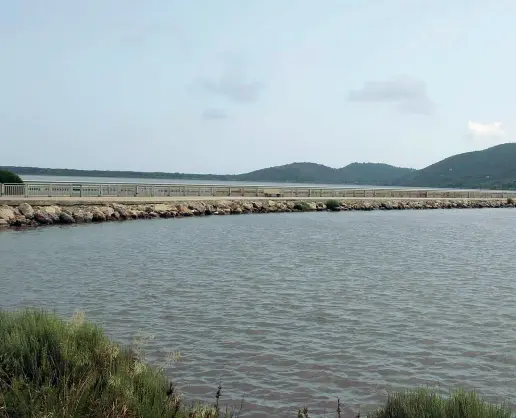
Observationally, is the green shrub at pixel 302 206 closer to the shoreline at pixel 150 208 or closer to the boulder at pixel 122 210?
the shoreline at pixel 150 208

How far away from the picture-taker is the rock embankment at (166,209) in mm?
33438

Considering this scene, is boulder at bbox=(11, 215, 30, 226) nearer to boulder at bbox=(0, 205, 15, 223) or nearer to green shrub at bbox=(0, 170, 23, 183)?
boulder at bbox=(0, 205, 15, 223)

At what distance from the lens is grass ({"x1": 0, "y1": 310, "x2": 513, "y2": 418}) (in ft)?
17.8

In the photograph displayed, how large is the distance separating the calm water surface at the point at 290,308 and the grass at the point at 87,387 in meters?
1.53

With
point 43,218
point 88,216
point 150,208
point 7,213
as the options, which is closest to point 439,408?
point 7,213

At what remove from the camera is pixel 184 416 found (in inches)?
230

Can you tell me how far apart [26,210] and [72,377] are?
97.8ft

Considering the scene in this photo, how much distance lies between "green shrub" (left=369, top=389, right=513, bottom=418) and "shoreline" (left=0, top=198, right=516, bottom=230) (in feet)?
94.9

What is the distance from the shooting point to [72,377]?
6270 millimetres

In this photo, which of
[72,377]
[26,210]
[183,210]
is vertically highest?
[26,210]

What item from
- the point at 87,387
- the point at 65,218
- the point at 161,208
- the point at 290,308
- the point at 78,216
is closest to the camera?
the point at 87,387

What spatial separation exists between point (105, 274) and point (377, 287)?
26.8 feet

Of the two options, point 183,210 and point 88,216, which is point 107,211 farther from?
point 183,210

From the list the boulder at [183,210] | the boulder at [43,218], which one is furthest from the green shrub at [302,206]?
the boulder at [43,218]
